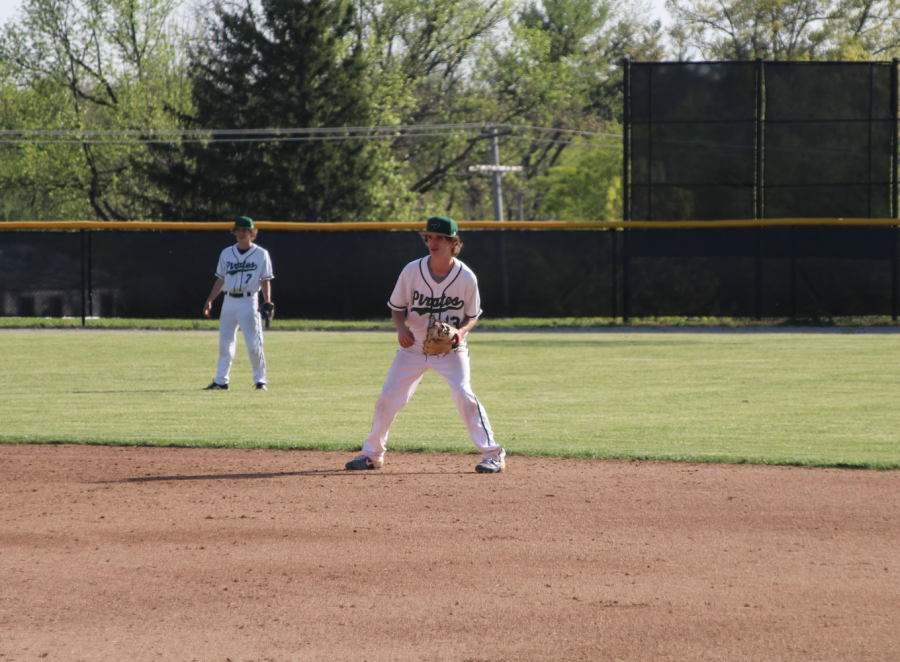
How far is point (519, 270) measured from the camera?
81.4ft

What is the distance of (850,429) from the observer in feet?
31.4

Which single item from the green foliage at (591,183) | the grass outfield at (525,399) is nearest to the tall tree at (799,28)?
the green foliage at (591,183)

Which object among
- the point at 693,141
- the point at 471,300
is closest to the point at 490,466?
the point at 471,300

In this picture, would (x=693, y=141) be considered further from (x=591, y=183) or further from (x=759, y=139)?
(x=591, y=183)

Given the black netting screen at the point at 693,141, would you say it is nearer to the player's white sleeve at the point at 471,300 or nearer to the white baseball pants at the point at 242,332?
the white baseball pants at the point at 242,332

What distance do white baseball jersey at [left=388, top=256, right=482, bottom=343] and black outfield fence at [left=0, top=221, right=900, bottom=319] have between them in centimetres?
1682

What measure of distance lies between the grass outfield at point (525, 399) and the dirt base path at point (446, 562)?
41.7 inches

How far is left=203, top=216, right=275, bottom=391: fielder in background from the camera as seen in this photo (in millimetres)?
12539

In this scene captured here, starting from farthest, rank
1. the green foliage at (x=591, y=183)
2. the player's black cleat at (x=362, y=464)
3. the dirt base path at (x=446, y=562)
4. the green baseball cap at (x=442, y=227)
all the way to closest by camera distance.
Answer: the green foliage at (x=591, y=183), the player's black cleat at (x=362, y=464), the green baseball cap at (x=442, y=227), the dirt base path at (x=446, y=562)

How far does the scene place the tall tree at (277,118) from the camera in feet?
128

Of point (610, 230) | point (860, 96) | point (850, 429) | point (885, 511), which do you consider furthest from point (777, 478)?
point (860, 96)

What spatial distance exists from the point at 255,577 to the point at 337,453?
351 cm

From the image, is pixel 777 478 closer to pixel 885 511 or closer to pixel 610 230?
pixel 885 511

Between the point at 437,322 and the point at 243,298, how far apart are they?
5.77m
